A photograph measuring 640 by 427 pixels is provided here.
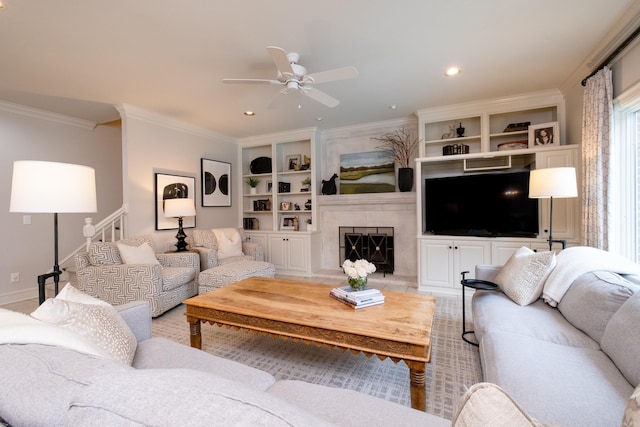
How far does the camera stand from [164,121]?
4082mm

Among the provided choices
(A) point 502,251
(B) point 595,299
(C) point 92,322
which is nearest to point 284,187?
(A) point 502,251

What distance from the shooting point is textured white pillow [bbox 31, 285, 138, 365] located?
101cm

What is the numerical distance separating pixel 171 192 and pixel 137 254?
1.29 m

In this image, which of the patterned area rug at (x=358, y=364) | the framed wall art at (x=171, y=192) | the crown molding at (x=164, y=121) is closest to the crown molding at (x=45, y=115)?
the crown molding at (x=164, y=121)

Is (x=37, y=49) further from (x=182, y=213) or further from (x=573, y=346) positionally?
(x=573, y=346)

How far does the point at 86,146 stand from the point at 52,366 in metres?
4.99

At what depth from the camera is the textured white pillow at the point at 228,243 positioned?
4.23 meters

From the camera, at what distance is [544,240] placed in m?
3.25

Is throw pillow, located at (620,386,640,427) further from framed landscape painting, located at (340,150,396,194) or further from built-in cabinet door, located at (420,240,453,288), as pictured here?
framed landscape painting, located at (340,150,396,194)

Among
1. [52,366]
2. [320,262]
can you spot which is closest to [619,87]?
[52,366]

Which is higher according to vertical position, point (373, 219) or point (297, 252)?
point (373, 219)

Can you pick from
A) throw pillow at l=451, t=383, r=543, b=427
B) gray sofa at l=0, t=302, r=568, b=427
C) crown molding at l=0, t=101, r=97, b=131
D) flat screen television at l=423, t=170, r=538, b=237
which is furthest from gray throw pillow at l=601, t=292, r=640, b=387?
crown molding at l=0, t=101, r=97, b=131

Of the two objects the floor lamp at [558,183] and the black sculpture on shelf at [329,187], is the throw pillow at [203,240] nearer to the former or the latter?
the black sculpture on shelf at [329,187]

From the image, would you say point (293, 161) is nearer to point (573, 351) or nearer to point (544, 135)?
point (544, 135)
